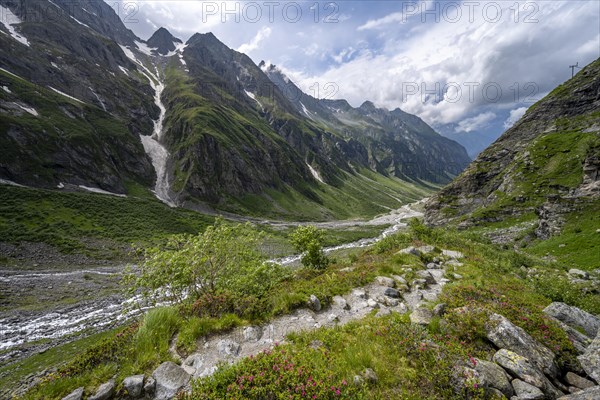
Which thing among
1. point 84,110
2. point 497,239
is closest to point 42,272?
point 497,239

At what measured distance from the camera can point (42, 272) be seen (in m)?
49.7

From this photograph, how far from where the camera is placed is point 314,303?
11.7 metres

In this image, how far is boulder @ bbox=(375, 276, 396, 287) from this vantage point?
13.9 meters

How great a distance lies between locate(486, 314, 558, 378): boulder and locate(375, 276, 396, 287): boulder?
230 inches

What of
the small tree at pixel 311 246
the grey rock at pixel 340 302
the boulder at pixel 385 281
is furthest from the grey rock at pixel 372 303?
the small tree at pixel 311 246

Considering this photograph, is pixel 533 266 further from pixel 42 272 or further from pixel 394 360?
pixel 42 272

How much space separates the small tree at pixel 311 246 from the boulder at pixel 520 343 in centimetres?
1573

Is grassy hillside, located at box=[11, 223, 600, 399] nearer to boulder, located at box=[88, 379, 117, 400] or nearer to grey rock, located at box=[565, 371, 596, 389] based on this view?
boulder, located at box=[88, 379, 117, 400]

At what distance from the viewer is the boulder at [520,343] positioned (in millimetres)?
7168

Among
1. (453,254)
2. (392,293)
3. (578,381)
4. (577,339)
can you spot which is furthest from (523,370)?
(453,254)

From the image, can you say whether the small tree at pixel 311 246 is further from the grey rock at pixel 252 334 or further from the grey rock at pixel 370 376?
the grey rock at pixel 370 376

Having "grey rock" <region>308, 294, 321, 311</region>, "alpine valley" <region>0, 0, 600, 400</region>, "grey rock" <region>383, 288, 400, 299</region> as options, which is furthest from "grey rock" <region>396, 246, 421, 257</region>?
"grey rock" <region>308, 294, 321, 311</region>

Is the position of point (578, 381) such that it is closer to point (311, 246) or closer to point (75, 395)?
point (75, 395)

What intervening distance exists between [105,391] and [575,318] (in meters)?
15.4
